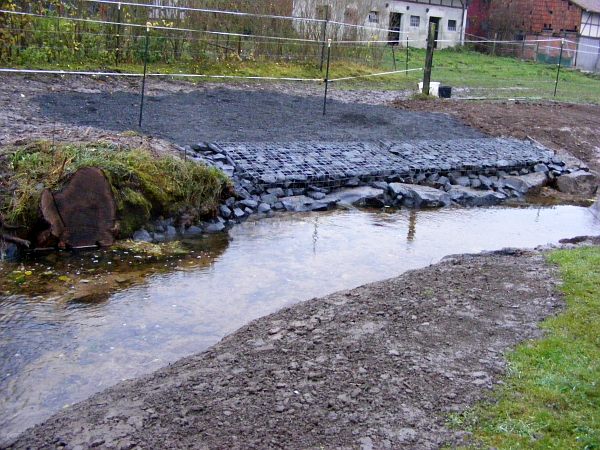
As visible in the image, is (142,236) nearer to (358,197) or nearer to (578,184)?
(358,197)

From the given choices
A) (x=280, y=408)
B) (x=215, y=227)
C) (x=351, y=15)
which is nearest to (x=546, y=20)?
(x=351, y=15)

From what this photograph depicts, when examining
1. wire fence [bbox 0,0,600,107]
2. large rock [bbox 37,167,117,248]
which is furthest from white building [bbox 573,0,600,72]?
large rock [bbox 37,167,117,248]

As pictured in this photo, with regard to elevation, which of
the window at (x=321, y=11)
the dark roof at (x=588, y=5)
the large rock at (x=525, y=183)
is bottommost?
the large rock at (x=525, y=183)

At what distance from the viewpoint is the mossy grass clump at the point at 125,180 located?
9.73 m

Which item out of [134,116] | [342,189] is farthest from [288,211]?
[134,116]

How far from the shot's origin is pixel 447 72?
30.5 metres

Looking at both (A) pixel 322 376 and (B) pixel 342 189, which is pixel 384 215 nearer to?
(B) pixel 342 189

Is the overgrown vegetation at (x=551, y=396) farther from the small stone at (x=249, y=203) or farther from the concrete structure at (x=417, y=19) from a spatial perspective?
the concrete structure at (x=417, y=19)

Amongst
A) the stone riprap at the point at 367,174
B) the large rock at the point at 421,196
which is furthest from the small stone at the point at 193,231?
the large rock at the point at 421,196

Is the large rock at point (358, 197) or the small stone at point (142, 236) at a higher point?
the large rock at point (358, 197)

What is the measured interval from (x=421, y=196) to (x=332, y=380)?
8487 millimetres

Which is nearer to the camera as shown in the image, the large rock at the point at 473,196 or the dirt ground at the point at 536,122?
the large rock at the point at 473,196

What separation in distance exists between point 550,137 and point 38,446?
1619 cm

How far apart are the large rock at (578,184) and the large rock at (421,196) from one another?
3456mm
